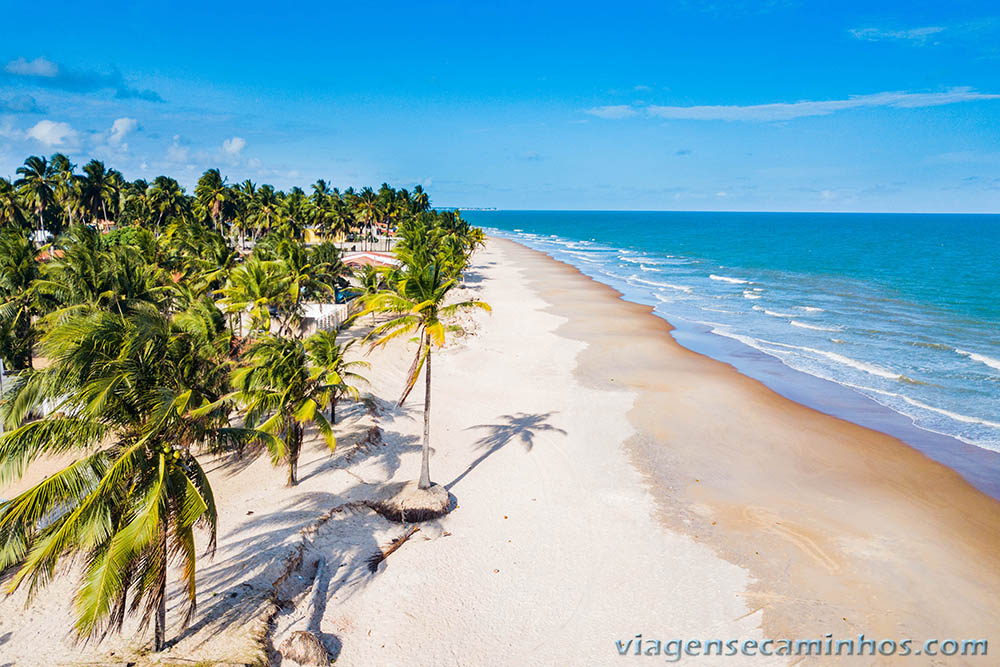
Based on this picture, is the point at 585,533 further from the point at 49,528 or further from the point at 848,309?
the point at 848,309

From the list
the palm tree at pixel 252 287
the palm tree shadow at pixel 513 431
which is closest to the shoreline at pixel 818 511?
the palm tree shadow at pixel 513 431

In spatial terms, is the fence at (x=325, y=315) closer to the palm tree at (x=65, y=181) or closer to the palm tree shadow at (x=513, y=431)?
the palm tree shadow at (x=513, y=431)

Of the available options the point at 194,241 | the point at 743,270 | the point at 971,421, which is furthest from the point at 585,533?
the point at 743,270

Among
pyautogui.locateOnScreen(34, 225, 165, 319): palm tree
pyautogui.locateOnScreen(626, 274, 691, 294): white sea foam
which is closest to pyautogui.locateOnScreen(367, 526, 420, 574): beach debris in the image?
pyautogui.locateOnScreen(34, 225, 165, 319): palm tree

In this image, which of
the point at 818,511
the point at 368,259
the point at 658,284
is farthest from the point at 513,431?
the point at 658,284

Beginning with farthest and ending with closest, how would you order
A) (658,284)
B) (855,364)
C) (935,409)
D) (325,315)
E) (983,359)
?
1. (658,284)
2. (983,359)
3. (855,364)
4. (325,315)
5. (935,409)

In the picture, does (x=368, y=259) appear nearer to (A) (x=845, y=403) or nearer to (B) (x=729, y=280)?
(A) (x=845, y=403)
